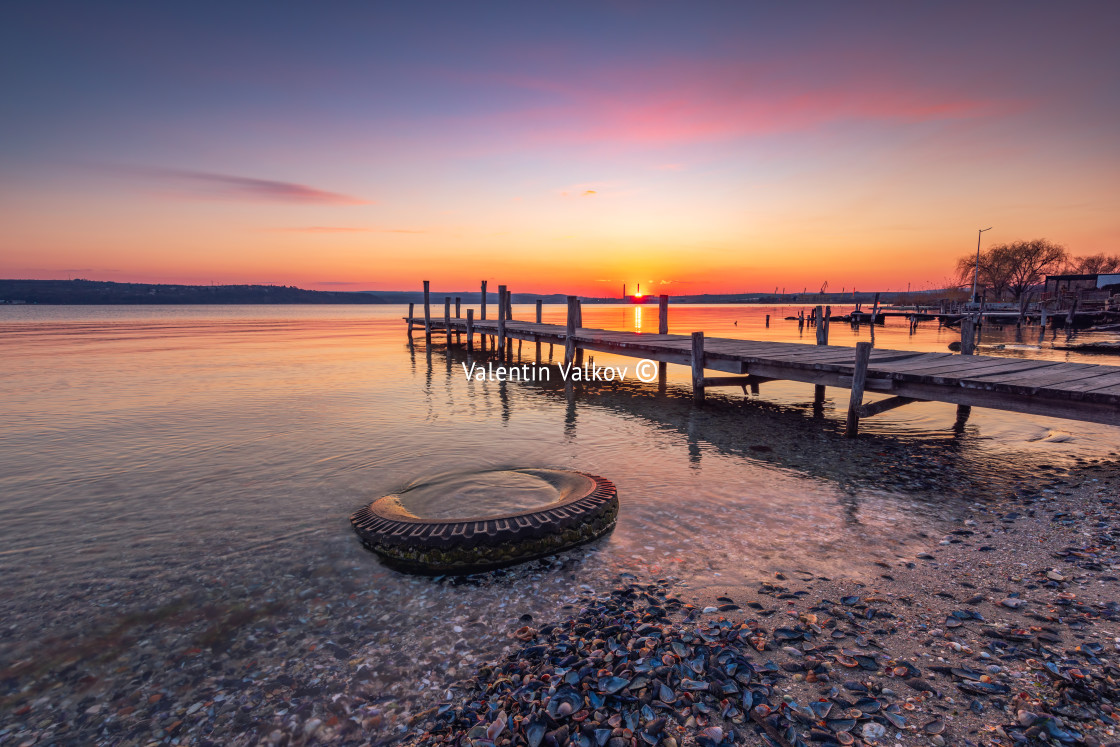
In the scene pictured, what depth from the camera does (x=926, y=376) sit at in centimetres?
930

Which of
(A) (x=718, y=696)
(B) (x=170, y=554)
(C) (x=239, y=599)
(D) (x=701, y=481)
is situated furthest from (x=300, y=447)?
(A) (x=718, y=696)

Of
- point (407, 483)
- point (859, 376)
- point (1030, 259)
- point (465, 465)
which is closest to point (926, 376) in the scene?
point (859, 376)

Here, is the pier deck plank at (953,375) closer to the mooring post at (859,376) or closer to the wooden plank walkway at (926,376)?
the wooden plank walkway at (926,376)

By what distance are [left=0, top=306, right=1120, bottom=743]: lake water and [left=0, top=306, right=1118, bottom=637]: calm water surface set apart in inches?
2.0

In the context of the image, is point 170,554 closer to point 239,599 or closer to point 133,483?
point 239,599

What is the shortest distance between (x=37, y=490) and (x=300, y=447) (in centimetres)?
412

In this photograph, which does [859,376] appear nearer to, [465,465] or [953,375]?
[953,375]

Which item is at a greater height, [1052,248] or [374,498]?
[1052,248]

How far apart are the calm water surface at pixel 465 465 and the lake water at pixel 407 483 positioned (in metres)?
0.05

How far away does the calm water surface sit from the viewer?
19.5 feet

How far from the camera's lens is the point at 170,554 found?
19.7 ft

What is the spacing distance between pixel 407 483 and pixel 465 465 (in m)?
1.33

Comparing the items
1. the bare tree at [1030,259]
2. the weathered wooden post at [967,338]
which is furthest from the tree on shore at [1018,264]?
the weathered wooden post at [967,338]

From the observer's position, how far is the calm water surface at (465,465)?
5949 mm
